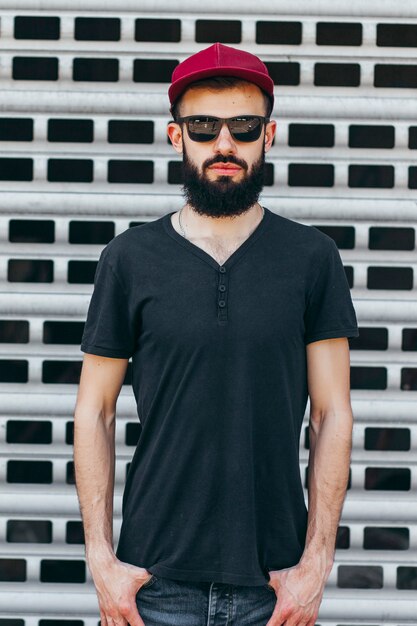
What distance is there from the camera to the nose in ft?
8.37

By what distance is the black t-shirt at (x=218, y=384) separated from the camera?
246cm

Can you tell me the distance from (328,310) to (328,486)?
19.5 inches

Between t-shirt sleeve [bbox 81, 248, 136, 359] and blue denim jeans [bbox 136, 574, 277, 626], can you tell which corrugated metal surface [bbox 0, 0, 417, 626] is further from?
blue denim jeans [bbox 136, 574, 277, 626]

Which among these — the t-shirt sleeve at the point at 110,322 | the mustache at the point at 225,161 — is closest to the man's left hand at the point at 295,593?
the t-shirt sleeve at the point at 110,322

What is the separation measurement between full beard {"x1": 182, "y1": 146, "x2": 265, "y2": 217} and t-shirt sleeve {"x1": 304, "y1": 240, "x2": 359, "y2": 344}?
29cm

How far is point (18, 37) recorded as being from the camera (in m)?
3.69

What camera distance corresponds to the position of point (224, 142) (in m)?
2.55

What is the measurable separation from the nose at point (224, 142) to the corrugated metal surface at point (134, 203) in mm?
1150

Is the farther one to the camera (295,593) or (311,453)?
(311,453)

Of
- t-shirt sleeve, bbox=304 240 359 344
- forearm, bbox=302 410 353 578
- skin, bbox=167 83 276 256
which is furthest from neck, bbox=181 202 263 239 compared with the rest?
forearm, bbox=302 410 353 578

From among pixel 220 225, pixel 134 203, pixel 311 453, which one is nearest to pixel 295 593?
pixel 311 453

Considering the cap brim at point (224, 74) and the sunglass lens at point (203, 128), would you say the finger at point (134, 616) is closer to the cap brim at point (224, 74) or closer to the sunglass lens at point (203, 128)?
the sunglass lens at point (203, 128)

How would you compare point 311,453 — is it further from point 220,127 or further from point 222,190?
point 220,127

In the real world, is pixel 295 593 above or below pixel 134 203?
below
